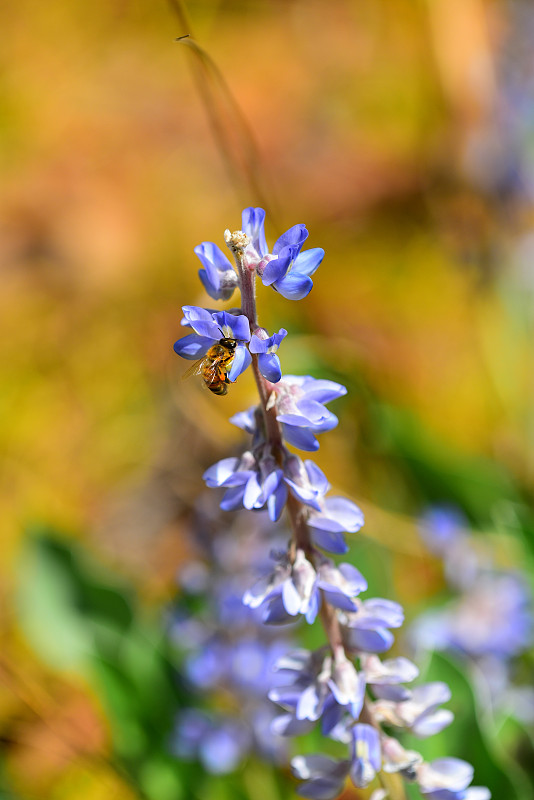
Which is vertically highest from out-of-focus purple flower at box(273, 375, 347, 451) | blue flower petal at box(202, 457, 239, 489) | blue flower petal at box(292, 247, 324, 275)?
blue flower petal at box(292, 247, 324, 275)

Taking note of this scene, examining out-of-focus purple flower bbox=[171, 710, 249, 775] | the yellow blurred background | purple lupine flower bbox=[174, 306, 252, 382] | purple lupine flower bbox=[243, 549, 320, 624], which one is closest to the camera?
purple lupine flower bbox=[174, 306, 252, 382]

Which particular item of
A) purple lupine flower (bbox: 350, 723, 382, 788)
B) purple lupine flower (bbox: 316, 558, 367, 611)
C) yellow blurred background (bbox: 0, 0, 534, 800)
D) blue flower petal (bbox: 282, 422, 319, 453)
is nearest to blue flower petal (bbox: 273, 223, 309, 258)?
blue flower petal (bbox: 282, 422, 319, 453)

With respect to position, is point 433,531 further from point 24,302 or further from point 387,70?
point 387,70

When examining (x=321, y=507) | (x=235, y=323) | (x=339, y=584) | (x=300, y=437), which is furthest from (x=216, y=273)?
(x=339, y=584)

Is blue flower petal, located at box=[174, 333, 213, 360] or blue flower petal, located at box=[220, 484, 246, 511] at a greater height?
blue flower petal, located at box=[174, 333, 213, 360]

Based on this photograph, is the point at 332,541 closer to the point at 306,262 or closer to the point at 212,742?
the point at 306,262

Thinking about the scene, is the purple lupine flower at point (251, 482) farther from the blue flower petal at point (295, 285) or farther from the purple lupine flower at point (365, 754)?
the purple lupine flower at point (365, 754)

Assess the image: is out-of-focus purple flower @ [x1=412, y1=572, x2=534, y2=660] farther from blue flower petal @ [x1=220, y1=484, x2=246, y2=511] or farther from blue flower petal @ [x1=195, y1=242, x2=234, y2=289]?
blue flower petal @ [x1=195, y1=242, x2=234, y2=289]
